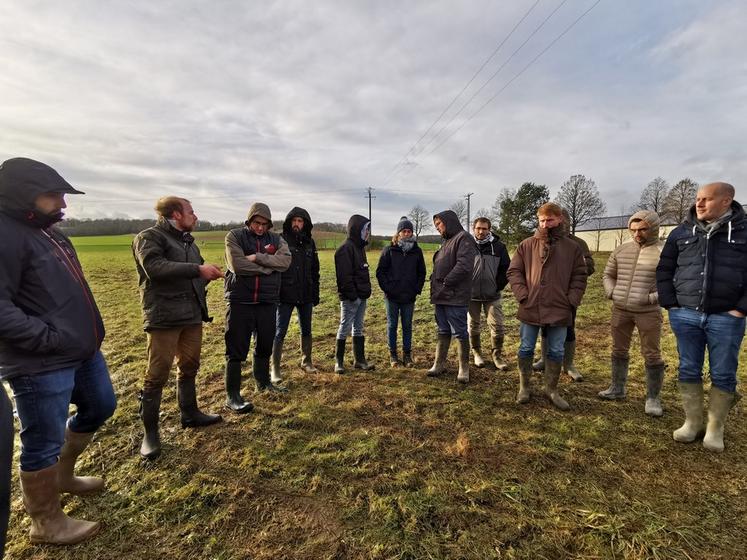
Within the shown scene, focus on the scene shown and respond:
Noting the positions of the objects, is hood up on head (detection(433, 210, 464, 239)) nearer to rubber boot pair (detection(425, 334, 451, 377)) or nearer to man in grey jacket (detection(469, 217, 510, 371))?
man in grey jacket (detection(469, 217, 510, 371))

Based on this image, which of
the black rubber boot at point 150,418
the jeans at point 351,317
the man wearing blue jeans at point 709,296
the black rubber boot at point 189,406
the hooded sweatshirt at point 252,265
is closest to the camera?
the man wearing blue jeans at point 709,296

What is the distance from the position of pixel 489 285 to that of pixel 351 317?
223cm

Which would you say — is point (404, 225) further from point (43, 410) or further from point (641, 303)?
point (43, 410)

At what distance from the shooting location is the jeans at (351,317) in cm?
564

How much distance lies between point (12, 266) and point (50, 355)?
578 millimetres

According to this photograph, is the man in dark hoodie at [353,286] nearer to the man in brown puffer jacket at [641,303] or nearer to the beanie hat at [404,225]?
the beanie hat at [404,225]

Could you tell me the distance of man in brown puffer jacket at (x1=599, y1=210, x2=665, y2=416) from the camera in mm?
4219

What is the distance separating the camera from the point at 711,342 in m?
3.43

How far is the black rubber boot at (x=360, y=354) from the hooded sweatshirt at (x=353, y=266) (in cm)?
67

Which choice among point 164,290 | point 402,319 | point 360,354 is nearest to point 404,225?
point 402,319

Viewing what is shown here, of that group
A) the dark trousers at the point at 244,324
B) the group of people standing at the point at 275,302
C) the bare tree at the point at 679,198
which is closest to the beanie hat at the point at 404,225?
the group of people standing at the point at 275,302

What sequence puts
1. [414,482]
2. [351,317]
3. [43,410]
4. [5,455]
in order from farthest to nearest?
[351,317] < [414,482] < [43,410] < [5,455]

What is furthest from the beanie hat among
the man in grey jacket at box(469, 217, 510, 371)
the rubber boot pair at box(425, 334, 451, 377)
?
the rubber boot pair at box(425, 334, 451, 377)

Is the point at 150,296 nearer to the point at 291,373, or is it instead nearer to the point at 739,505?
the point at 291,373
